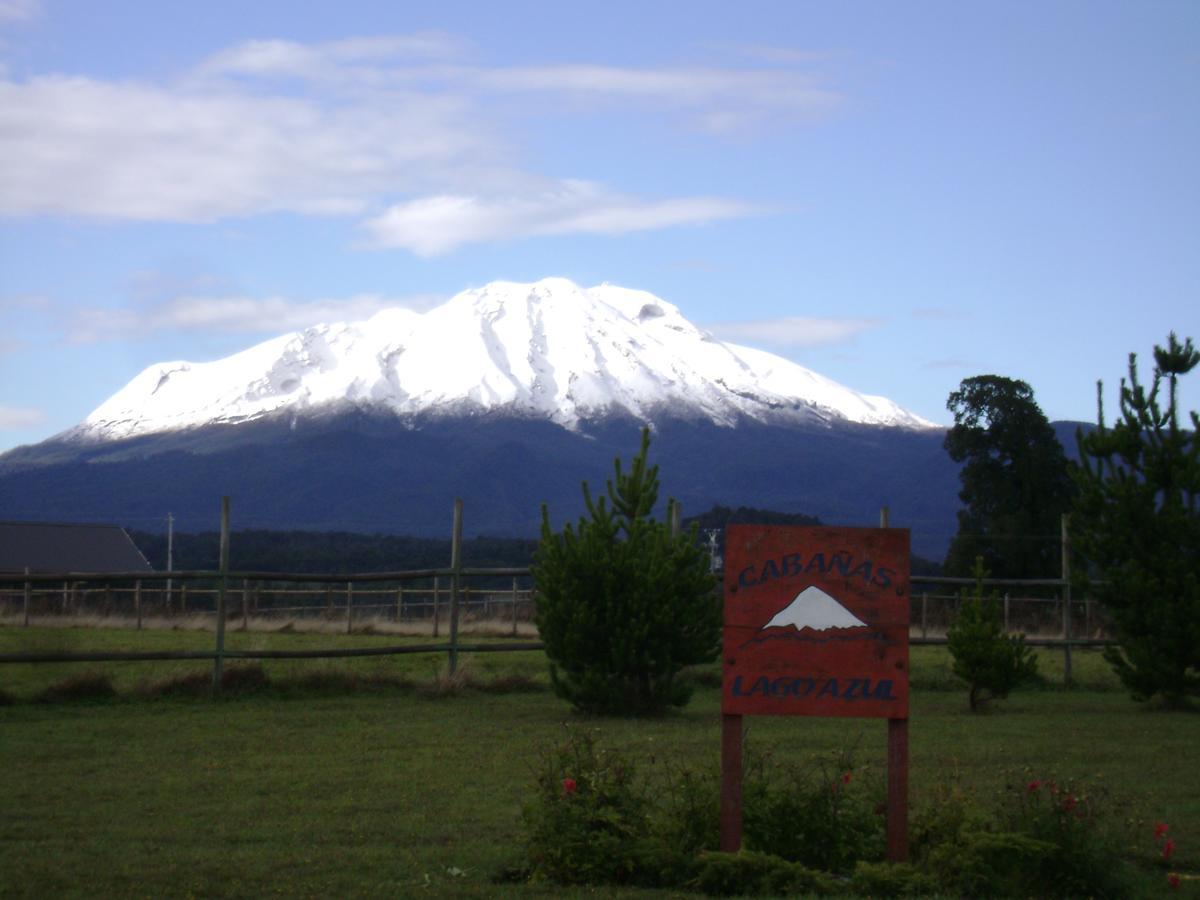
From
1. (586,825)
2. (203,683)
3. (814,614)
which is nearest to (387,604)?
(203,683)

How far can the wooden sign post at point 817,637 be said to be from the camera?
7.62 metres

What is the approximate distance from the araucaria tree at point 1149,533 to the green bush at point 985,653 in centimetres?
168

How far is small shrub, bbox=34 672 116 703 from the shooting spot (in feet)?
51.2

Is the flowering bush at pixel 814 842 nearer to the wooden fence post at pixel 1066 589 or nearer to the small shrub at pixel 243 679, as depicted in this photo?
the small shrub at pixel 243 679

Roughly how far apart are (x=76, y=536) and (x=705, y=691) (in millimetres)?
57482

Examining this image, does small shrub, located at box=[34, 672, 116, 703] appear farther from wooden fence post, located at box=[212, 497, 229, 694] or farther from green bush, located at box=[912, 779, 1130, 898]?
green bush, located at box=[912, 779, 1130, 898]

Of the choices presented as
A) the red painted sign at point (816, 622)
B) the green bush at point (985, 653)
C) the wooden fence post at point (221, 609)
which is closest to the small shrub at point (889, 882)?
the red painted sign at point (816, 622)

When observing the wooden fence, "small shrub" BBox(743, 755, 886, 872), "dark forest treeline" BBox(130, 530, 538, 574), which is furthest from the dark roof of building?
"small shrub" BBox(743, 755, 886, 872)

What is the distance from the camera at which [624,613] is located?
15.3 m

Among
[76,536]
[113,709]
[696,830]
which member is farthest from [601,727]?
[76,536]

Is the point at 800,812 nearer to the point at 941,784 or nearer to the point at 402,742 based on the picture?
the point at 941,784

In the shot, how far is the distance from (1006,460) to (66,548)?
145ft

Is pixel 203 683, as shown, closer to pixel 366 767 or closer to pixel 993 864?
pixel 366 767

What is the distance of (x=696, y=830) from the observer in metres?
7.96
